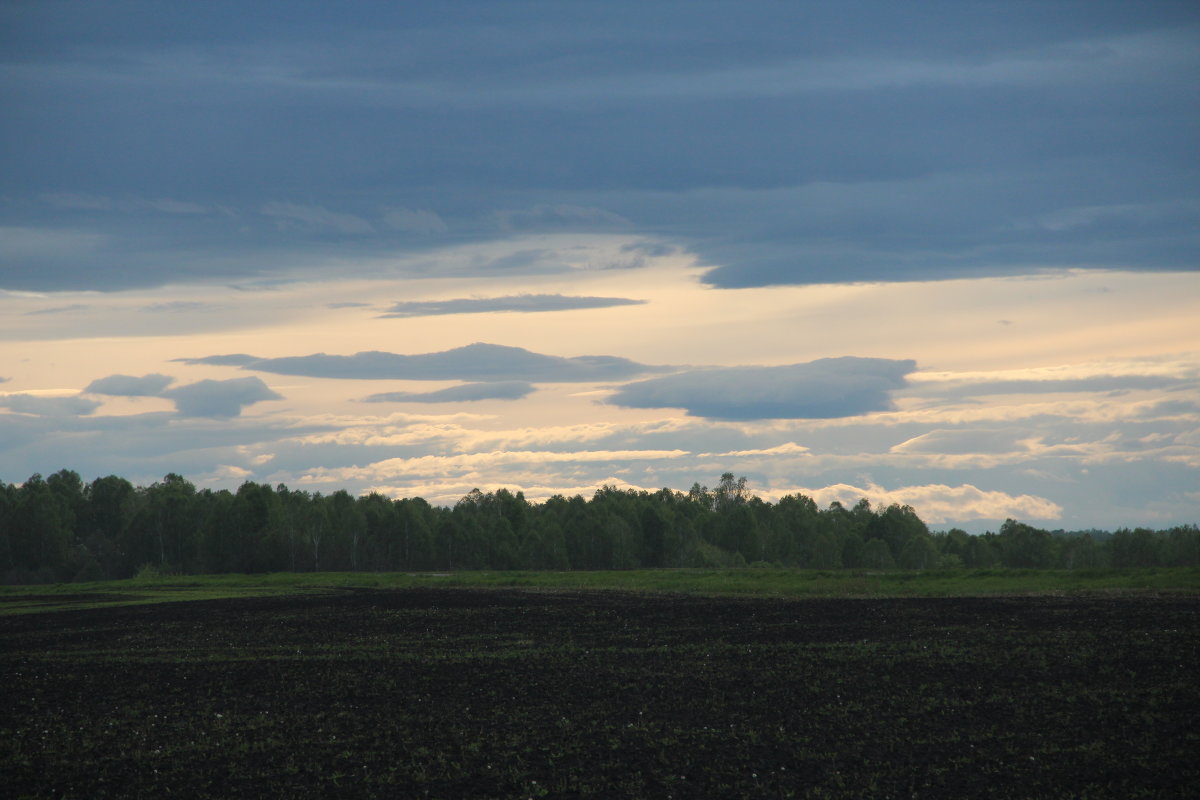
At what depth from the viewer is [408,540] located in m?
172

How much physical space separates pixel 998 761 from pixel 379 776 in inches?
535

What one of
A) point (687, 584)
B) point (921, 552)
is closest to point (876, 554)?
point (921, 552)

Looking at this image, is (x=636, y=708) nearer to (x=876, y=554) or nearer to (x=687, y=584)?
(x=687, y=584)

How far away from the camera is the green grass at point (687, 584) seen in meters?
67.5

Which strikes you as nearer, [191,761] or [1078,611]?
[191,761]

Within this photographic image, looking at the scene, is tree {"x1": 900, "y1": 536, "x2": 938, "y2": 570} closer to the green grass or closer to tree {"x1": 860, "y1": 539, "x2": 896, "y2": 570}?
tree {"x1": 860, "y1": 539, "x2": 896, "y2": 570}

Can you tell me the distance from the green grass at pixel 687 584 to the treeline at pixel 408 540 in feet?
105

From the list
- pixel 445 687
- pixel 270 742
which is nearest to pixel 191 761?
pixel 270 742

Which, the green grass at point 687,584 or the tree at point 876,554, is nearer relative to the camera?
the green grass at point 687,584

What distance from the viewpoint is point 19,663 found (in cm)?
4412

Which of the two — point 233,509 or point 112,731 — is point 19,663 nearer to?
point 112,731

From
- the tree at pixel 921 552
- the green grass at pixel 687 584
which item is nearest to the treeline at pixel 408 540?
the tree at pixel 921 552

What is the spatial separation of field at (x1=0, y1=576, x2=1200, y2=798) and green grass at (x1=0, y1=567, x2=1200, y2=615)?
48.9 ft

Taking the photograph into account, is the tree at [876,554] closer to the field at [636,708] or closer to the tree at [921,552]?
the tree at [921,552]
